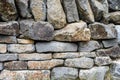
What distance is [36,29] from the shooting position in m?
2.50

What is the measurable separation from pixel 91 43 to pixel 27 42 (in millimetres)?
742

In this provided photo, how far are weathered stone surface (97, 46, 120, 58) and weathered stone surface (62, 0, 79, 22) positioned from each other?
20.4 inches

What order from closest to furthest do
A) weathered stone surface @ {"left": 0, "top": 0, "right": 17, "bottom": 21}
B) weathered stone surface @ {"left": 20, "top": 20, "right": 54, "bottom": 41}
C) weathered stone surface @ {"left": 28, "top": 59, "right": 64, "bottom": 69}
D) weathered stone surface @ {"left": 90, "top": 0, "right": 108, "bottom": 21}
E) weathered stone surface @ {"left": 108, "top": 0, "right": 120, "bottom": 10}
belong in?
1. weathered stone surface @ {"left": 0, "top": 0, "right": 17, "bottom": 21}
2. weathered stone surface @ {"left": 20, "top": 20, "right": 54, "bottom": 41}
3. weathered stone surface @ {"left": 28, "top": 59, "right": 64, "bottom": 69}
4. weathered stone surface @ {"left": 90, "top": 0, "right": 108, "bottom": 21}
5. weathered stone surface @ {"left": 108, "top": 0, "right": 120, "bottom": 10}

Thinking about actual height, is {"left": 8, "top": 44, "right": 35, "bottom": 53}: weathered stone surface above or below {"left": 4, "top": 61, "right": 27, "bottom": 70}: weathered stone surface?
above

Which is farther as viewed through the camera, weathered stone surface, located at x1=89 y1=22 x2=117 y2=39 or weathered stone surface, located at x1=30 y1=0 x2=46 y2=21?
weathered stone surface, located at x1=89 y1=22 x2=117 y2=39

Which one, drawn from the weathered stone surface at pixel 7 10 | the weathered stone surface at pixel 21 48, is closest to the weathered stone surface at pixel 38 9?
the weathered stone surface at pixel 7 10

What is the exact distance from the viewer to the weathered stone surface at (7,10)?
2.40 metres

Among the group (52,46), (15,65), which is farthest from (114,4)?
(15,65)

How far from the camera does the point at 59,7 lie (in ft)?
8.41

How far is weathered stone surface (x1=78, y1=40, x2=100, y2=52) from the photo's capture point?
2.68 meters

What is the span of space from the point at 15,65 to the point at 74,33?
0.75 m

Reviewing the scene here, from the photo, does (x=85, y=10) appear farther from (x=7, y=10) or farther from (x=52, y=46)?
(x=7, y=10)

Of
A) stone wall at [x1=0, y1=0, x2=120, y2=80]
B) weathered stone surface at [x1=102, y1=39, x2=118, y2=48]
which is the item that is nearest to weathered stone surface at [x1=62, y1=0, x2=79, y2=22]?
stone wall at [x1=0, y1=0, x2=120, y2=80]

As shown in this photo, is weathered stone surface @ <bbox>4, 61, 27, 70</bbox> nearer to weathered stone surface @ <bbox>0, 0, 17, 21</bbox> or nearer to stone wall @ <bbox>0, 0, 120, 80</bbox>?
stone wall @ <bbox>0, 0, 120, 80</bbox>
